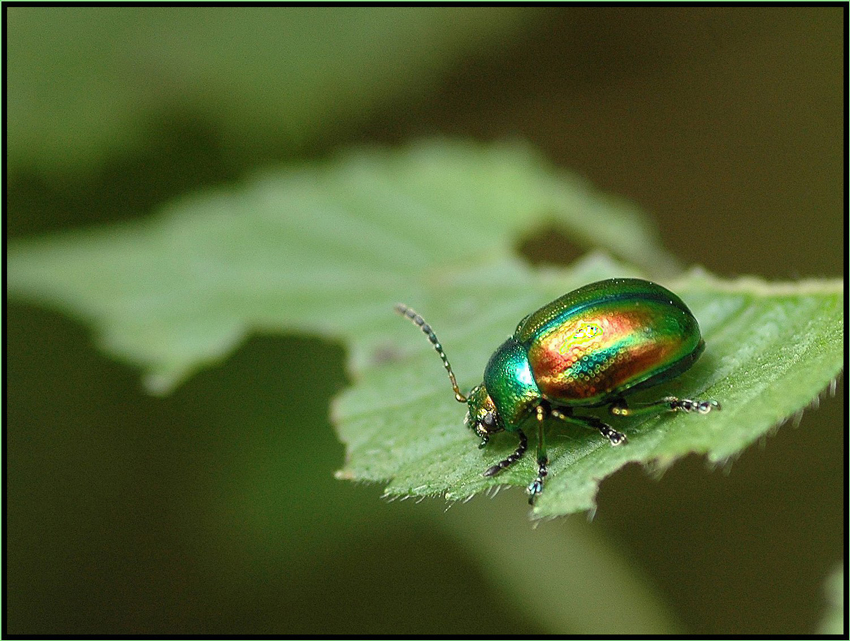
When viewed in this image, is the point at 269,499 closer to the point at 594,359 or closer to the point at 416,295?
the point at 416,295

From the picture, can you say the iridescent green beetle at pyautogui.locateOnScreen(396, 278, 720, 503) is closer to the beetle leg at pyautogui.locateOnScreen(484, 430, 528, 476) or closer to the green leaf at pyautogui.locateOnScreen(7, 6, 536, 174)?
the beetle leg at pyautogui.locateOnScreen(484, 430, 528, 476)

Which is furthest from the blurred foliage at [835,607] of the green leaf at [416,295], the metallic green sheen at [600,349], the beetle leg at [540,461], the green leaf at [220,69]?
the green leaf at [220,69]

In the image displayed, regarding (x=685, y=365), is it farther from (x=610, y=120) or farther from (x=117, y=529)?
(x=610, y=120)

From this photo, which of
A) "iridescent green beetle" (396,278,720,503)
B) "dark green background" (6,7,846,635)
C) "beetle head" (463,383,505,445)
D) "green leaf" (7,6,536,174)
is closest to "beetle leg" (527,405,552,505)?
"iridescent green beetle" (396,278,720,503)

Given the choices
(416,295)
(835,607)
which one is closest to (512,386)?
(835,607)

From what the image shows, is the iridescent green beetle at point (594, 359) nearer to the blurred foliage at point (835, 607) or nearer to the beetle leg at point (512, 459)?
the beetle leg at point (512, 459)

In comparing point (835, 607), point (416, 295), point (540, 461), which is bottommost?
point (835, 607)

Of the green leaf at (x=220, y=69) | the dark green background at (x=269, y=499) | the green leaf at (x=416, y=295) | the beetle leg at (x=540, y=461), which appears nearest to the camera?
the beetle leg at (x=540, y=461)
